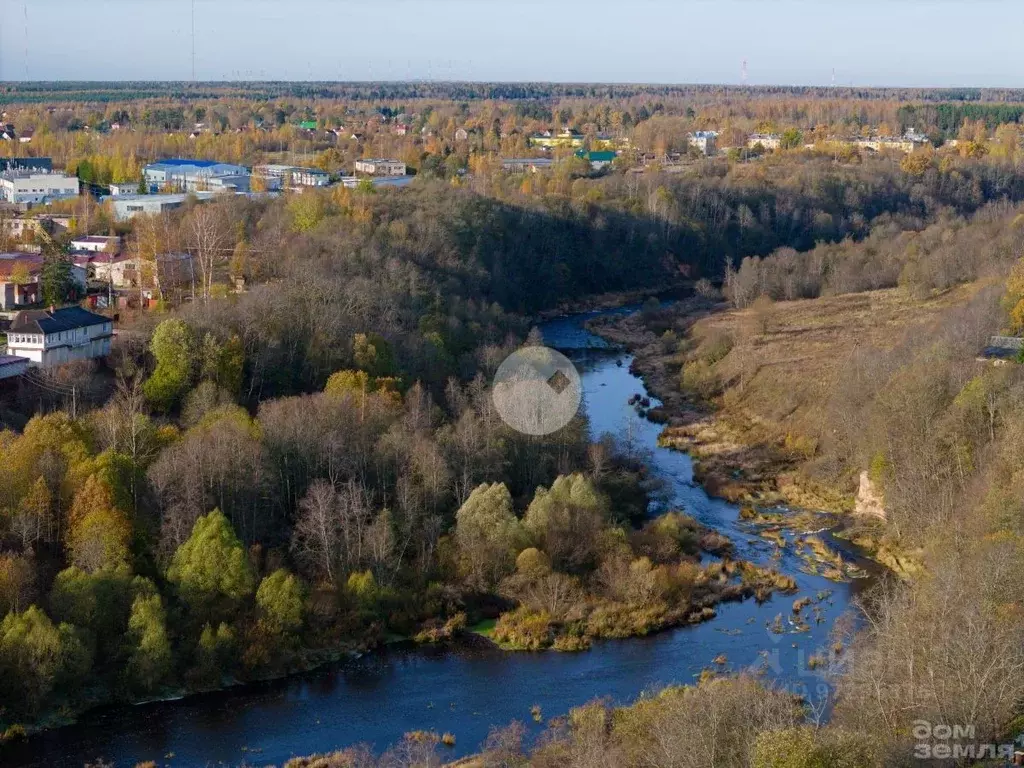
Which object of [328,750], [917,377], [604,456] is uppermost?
[917,377]

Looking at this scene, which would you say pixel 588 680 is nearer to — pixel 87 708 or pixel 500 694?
pixel 500 694

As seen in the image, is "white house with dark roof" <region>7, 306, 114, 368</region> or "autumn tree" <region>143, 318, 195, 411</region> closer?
"autumn tree" <region>143, 318, 195, 411</region>

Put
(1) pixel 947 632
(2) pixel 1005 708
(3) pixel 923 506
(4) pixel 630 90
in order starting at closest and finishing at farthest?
1. (2) pixel 1005 708
2. (1) pixel 947 632
3. (3) pixel 923 506
4. (4) pixel 630 90

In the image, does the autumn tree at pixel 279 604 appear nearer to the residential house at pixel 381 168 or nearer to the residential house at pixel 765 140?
the residential house at pixel 381 168

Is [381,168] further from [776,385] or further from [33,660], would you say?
[33,660]

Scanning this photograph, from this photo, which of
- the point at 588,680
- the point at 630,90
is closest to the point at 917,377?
the point at 588,680

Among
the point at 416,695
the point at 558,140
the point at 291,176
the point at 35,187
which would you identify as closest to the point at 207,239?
the point at 416,695

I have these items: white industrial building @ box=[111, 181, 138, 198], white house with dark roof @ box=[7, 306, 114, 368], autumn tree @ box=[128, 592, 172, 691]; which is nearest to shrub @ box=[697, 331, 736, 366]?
white house with dark roof @ box=[7, 306, 114, 368]

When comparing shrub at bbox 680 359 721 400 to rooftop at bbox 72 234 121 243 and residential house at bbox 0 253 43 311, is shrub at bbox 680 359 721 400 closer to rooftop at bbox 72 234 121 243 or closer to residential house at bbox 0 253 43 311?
rooftop at bbox 72 234 121 243
